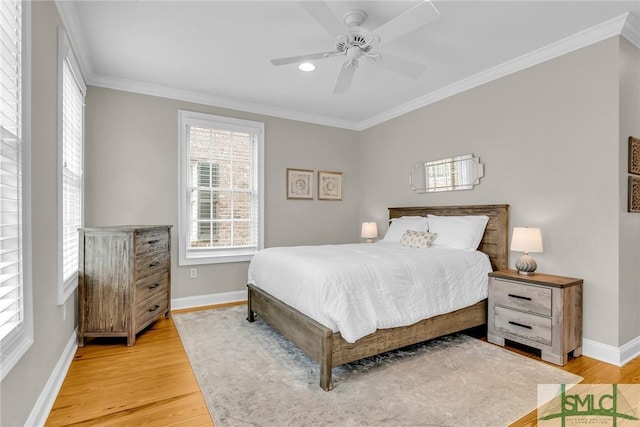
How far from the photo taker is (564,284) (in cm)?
263

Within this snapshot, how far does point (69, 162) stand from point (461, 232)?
3.79 meters

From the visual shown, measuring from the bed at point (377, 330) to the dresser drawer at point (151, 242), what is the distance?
1047 mm

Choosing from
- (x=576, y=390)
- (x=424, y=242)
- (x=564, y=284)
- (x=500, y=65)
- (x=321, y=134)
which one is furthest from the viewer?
(x=321, y=134)

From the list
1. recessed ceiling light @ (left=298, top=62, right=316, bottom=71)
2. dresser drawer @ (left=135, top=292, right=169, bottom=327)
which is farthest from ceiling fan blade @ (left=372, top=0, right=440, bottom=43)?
dresser drawer @ (left=135, top=292, right=169, bottom=327)

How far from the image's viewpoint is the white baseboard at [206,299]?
13.5 ft

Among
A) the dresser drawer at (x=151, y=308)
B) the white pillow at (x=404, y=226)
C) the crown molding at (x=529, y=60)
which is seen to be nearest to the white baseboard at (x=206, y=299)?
the dresser drawer at (x=151, y=308)

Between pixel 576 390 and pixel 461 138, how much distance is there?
265 centimetres

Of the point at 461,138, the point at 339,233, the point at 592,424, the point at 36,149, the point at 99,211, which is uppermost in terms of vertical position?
the point at 461,138

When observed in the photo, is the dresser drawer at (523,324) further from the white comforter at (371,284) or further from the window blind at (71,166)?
the window blind at (71,166)

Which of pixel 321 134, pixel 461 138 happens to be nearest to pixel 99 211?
pixel 321 134

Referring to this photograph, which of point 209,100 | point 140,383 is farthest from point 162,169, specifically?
point 140,383

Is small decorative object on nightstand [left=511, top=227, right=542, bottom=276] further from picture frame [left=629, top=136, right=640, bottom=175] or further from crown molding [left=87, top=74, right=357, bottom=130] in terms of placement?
crown molding [left=87, top=74, right=357, bottom=130]

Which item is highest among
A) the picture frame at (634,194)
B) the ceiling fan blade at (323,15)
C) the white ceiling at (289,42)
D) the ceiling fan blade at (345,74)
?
the white ceiling at (289,42)

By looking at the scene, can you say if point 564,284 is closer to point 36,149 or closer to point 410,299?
point 410,299
